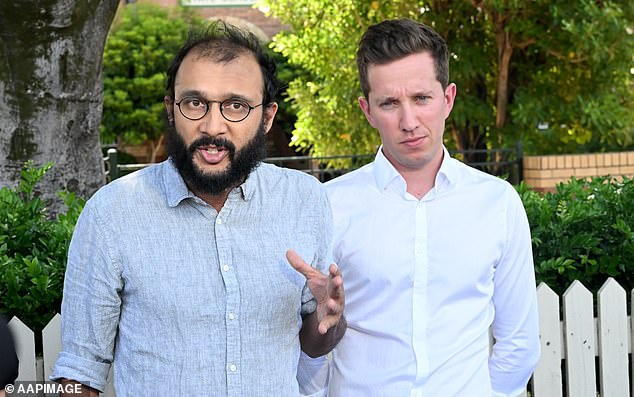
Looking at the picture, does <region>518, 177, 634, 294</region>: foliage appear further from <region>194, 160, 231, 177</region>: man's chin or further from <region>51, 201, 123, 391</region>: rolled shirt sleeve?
<region>51, 201, 123, 391</region>: rolled shirt sleeve

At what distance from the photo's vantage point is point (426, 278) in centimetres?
256

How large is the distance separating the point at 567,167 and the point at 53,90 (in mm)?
7487

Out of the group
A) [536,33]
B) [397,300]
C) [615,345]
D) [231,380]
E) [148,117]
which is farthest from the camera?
[148,117]

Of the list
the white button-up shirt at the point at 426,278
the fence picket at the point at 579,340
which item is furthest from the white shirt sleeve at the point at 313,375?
the fence picket at the point at 579,340

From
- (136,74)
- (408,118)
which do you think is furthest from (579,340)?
(136,74)

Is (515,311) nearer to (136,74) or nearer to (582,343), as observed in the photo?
(582,343)

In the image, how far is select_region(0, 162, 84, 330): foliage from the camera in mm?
3387

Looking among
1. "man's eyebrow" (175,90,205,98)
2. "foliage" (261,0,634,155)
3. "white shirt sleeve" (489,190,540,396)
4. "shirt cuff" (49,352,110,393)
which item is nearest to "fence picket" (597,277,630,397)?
"white shirt sleeve" (489,190,540,396)

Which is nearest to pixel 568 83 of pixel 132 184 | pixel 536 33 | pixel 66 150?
pixel 536 33

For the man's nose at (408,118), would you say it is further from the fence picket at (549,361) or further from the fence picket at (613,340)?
the fence picket at (613,340)

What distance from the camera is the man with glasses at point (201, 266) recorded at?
2172 mm

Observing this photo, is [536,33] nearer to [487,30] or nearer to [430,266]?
[487,30]

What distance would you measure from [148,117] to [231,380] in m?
18.1

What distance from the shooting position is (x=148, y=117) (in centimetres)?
1984
